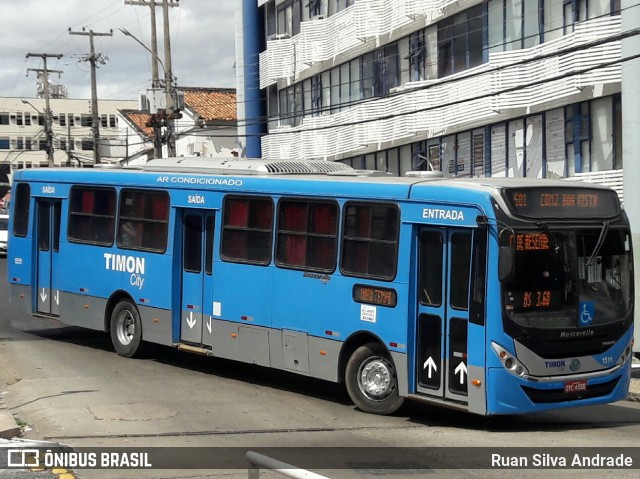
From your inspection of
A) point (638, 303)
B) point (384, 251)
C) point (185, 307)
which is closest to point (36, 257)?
point (185, 307)

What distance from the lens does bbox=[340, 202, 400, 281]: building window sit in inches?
496

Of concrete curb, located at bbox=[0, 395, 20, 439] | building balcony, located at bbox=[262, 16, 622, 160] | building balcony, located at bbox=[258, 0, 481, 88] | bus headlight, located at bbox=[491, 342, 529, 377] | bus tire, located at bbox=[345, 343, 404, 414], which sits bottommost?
concrete curb, located at bbox=[0, 395, 20, 439]

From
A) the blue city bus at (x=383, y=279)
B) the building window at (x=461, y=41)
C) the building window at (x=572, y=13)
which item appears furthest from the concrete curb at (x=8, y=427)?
the building window at (x=461, y=41)

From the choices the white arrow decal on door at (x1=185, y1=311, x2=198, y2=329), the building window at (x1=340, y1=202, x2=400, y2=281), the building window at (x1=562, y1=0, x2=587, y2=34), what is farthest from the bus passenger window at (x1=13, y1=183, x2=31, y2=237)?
the building window at (x1=562, y1=0, x2=587, y2=34)

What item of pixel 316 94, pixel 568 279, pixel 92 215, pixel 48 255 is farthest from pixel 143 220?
pixel 316 94

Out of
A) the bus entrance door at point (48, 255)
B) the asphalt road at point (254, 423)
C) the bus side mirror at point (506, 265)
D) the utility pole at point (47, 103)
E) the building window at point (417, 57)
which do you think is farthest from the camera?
the utility pole at point (47, 103)

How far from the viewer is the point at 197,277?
15.7 m

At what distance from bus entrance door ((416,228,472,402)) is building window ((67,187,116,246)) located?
23.2 feet

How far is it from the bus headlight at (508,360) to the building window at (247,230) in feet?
13.5

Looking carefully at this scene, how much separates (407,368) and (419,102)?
19746 mm

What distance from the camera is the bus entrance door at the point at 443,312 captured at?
11.7m

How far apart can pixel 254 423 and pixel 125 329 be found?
583cm

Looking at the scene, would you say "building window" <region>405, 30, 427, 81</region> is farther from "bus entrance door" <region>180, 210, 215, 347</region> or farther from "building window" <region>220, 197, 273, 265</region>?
"building window" <region>220, 197, 273, 265</region>

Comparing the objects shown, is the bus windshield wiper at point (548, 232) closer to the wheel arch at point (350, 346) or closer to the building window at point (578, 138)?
the wheel arch at point (350, 346)
